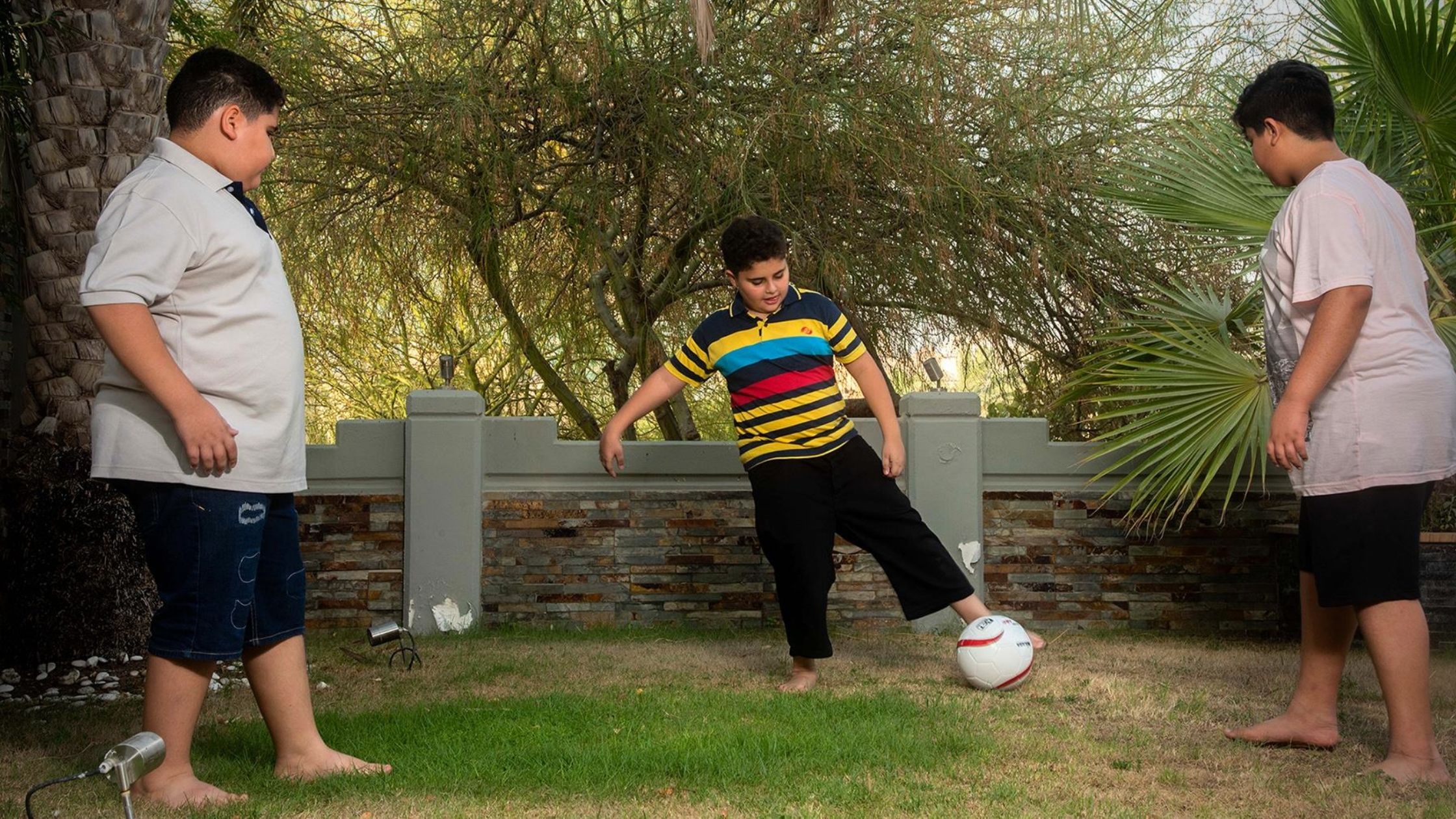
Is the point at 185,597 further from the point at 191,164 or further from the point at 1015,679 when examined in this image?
the point at 1015,679

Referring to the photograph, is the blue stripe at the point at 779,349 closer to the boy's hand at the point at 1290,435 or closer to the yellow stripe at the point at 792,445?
the yellow stripe at the point at 792,445

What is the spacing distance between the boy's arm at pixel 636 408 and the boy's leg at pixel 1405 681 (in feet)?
8.42

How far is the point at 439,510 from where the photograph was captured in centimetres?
705

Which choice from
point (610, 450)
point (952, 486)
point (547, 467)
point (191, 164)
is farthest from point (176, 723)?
point (952, 486)

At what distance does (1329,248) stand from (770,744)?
2014 mm

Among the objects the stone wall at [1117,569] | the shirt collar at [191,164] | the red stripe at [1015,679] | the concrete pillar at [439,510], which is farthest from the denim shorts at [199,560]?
the stone wall at [1117,569]

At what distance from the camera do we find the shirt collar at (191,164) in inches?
126

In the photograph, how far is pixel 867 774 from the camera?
3518 millimetres

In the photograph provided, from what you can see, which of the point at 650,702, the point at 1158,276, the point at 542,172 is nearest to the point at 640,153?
the point at 542,172

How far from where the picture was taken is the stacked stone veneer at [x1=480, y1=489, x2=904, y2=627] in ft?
23.4

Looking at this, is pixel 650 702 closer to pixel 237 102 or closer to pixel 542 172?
pixel 237 102

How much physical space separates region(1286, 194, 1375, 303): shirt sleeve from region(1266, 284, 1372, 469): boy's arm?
0.11ft

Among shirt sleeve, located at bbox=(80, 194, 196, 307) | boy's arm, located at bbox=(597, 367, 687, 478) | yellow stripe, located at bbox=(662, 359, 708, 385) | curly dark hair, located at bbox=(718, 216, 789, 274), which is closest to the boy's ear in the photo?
shirt sleeve, located at bbox=(80, 194, 196, 307)

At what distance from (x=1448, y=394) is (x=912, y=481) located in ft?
12.5
